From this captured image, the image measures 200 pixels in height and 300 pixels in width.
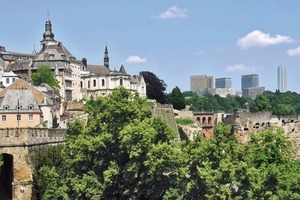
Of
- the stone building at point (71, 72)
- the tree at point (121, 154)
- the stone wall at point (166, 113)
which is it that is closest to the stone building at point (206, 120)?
the stone building at point (71, 72)

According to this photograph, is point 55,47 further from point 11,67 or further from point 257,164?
point 257,164

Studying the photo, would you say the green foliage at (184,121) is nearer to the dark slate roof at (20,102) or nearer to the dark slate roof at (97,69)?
the dark slate roof at (20,102)

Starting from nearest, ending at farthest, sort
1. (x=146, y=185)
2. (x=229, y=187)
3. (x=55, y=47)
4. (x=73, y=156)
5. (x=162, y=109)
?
(x=229, y=187) → (x=146, y=185) → (x=73, y=156) → (x=162, y=109) → (x=55, y=47)

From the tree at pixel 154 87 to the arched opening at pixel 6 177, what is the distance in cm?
7706

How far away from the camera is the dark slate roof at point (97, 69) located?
141100 millimetres

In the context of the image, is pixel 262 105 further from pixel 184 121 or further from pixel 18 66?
pixel 18 66

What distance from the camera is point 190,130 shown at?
320ft

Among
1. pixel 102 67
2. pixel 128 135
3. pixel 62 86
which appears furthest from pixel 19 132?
pixel 102 67

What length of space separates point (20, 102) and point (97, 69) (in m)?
69.8

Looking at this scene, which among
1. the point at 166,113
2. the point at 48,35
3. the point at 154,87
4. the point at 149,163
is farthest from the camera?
the point at 48,35

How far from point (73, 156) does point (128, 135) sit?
5622mm

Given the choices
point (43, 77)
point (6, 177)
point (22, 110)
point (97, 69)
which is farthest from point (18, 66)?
point (6, 177)

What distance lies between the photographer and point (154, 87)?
436ft

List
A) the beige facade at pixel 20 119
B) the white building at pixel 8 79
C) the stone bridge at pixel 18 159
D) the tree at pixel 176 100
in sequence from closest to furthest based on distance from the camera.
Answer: the stone bridge at pixel 18 159
the beige facade at pixel 20 119
the white building at pixel 8 79
the tree at pixel 176 100
